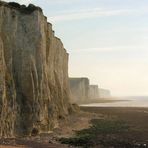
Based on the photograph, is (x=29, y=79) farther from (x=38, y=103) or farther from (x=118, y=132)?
(x=118, y=132)

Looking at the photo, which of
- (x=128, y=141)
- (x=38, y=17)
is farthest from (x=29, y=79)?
(x=128, y=141)

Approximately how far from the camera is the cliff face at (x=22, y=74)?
3147 centimetres

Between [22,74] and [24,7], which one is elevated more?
[24,7]

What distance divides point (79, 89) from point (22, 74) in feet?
397

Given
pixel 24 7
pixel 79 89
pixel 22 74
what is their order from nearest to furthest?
pixel 22 74 < pixel 24 7 < pixel 79 89

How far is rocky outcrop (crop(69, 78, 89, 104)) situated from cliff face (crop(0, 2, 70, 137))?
113277mm

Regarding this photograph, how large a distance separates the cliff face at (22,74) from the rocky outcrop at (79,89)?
113277 mm

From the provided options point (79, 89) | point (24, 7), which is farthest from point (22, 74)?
point (79, 89)

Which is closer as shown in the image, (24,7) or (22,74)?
(22,74)


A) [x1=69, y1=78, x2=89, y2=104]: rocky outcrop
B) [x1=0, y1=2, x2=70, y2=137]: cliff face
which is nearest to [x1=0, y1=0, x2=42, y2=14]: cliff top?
[x1=0, y1=2, x2=70, y2=137]: cliff face

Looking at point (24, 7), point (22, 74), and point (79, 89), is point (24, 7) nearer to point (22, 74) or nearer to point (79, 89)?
point (22, 74)

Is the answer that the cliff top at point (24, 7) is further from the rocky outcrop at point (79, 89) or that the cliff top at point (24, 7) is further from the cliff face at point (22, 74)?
the rocky outcrop at point (79, 89)

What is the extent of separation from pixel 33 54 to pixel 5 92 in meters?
6.16

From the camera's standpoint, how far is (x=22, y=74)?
34219 millimetres
